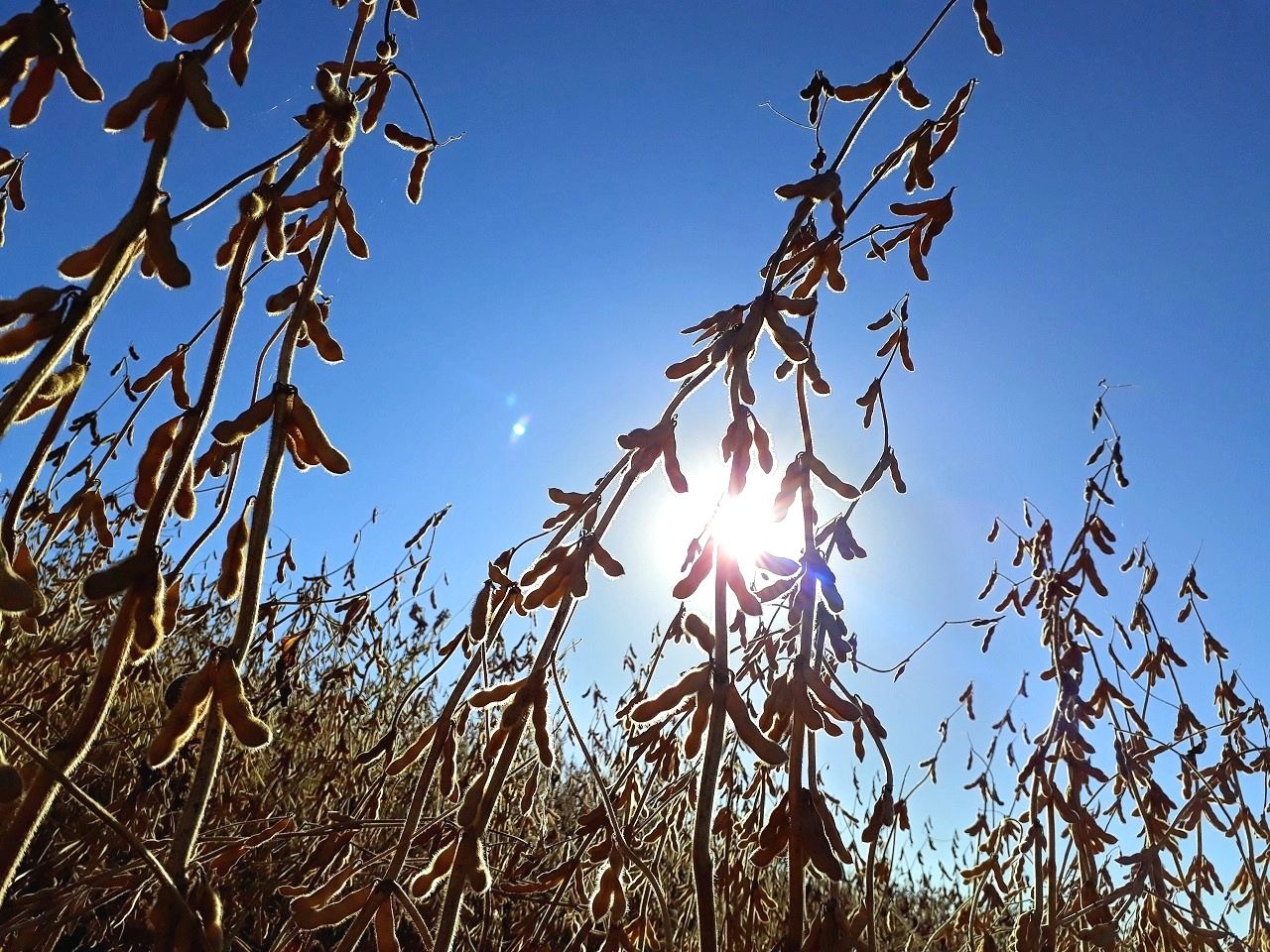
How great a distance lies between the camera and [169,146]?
2.87ft

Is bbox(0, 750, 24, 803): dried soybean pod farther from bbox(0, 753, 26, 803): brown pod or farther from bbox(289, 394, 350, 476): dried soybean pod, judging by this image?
bbox(289, 394, 350, 476): dried soybean pod

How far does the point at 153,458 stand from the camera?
1.04 meters

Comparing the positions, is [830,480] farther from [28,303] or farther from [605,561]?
[28,303]

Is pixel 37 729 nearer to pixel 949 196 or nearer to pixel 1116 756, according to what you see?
pixel 949 196

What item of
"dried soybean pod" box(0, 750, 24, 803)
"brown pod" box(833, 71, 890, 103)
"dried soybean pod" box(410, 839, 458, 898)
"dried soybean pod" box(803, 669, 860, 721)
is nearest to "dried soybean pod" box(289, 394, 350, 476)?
"dried soybean pod" box(0, 750, 24, 803)

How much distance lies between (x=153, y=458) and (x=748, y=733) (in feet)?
2.59

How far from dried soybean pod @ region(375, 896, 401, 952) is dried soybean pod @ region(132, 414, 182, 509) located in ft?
1.87

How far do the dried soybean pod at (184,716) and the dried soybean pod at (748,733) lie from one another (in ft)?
1.91

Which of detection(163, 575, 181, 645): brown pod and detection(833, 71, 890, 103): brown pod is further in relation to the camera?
detection(833, 71, 890, 103): brown pod

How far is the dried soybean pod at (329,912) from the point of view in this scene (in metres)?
1.08

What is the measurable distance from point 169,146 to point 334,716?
11.4 feet

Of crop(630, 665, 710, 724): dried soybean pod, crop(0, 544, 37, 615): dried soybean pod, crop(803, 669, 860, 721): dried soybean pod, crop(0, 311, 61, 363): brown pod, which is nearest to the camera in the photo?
crop(0, 544, 37, 615): dried soybean pod

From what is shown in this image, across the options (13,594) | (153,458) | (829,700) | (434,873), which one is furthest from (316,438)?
(829,700)

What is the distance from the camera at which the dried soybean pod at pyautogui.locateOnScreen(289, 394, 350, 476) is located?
0.99 metres
